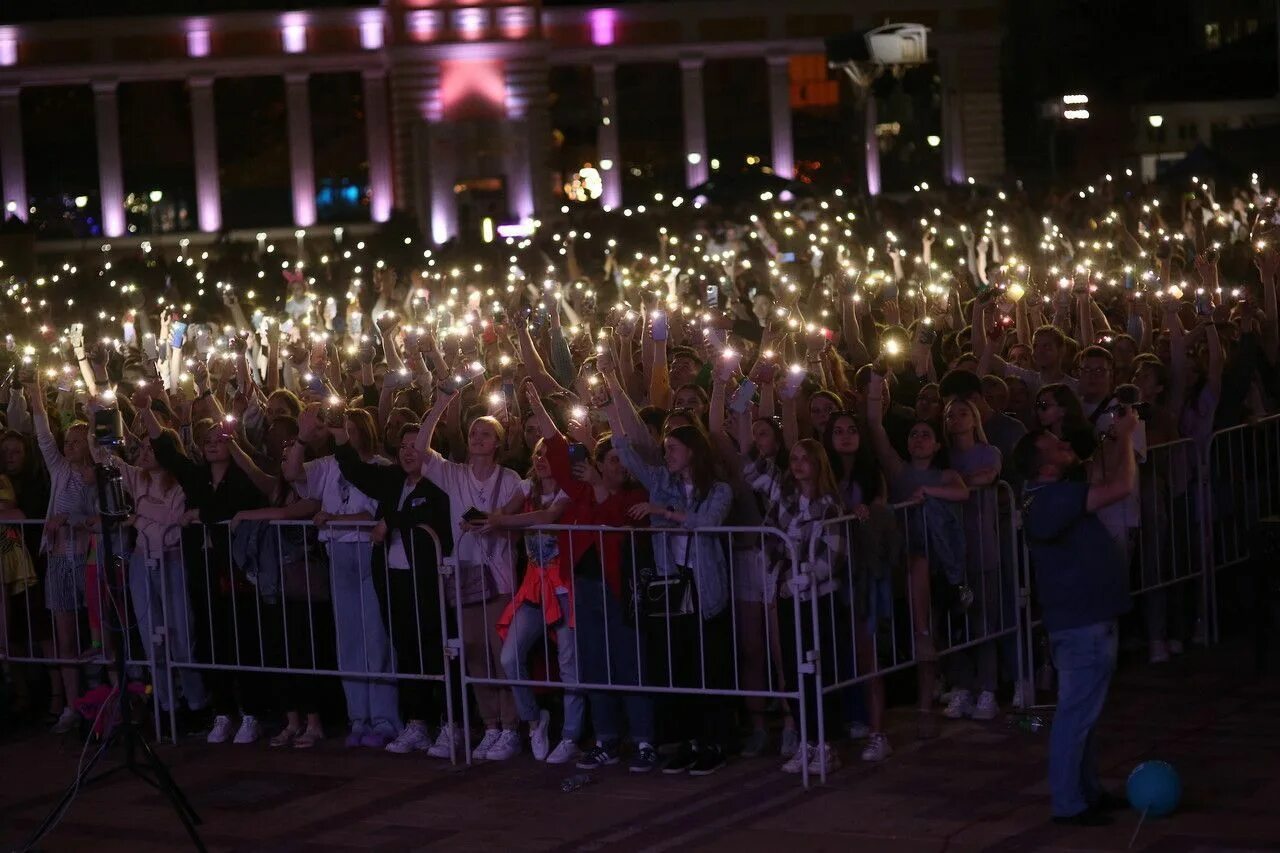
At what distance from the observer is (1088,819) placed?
9250 millimetres

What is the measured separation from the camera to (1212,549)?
1298 cm

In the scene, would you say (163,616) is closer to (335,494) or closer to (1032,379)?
(335,494)

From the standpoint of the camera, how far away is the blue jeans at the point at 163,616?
11.9 metres

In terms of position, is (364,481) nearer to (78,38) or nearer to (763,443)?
(763,443)

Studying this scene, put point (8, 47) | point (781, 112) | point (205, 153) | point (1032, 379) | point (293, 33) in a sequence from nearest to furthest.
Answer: point (1032, 379), point (8, 47), point (293, 33), point (205, 153), point (781, 112)

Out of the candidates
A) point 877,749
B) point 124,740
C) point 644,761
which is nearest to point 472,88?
point 644,761

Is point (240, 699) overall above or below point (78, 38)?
below

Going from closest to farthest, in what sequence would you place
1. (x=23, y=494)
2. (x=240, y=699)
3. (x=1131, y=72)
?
(x=240, y=699)
(x=23, y=494)
(x=1131, y=72)

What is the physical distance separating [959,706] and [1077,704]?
216 centimetres

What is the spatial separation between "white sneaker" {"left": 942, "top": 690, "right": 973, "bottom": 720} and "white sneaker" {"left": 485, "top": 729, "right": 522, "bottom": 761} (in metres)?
2.23

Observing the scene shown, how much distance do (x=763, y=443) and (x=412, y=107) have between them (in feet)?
158

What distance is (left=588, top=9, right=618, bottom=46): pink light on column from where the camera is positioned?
60.5 m

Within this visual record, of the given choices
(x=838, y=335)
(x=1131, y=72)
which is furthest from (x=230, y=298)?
(x=1131, y=72)

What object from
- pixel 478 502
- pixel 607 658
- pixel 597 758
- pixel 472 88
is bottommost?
pixel 597 758
